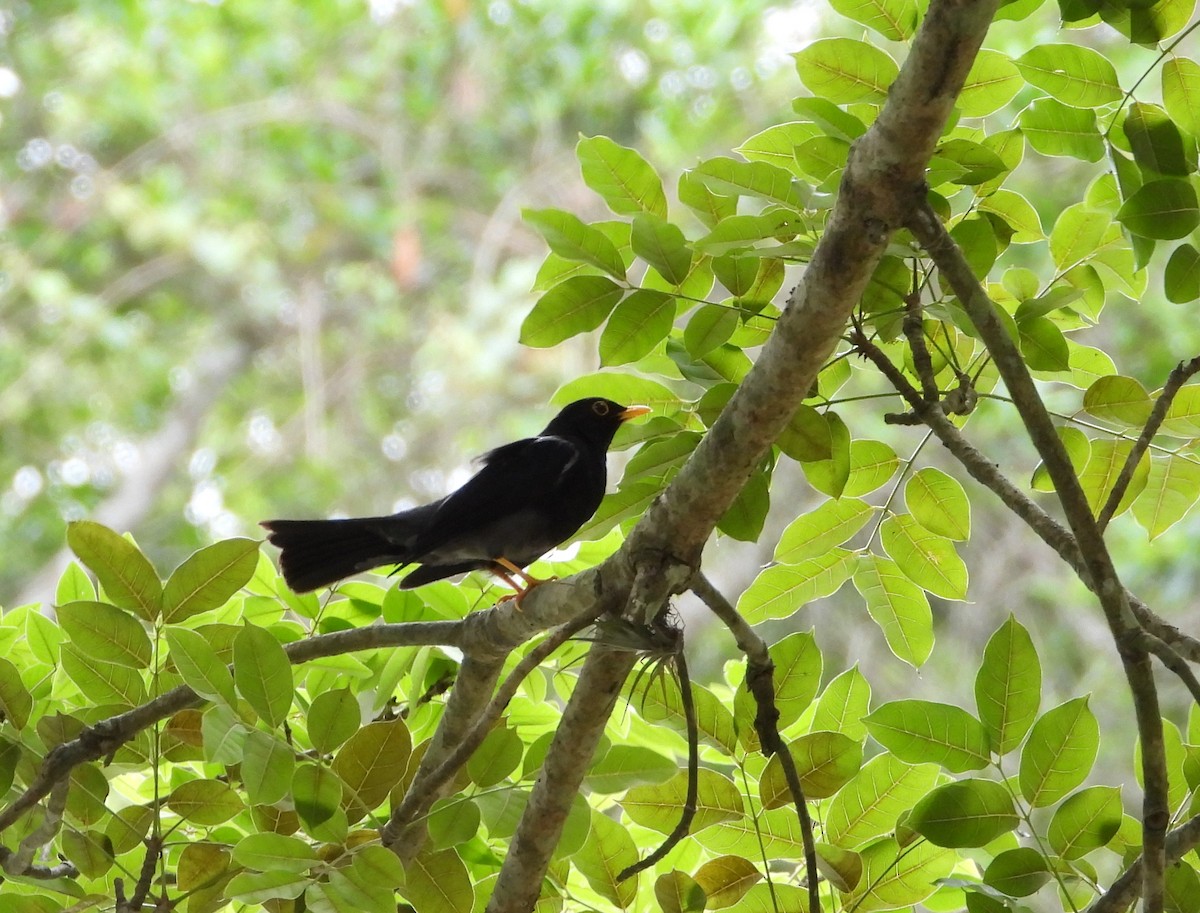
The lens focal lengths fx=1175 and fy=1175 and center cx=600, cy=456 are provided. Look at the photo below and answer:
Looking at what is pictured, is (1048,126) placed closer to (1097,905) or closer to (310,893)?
(1097,905)

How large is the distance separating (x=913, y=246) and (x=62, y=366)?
11.9 metres

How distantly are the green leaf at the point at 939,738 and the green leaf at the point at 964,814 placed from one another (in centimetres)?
4

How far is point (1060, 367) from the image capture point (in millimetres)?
2039

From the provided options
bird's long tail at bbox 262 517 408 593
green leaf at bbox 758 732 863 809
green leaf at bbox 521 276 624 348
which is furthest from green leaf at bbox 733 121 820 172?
bird's long tail at bbox 262 517 408 593

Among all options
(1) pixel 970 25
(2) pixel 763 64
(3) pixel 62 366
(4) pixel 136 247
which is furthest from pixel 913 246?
(4) pixel 136 247

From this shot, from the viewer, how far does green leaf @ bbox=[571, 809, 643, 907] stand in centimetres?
207

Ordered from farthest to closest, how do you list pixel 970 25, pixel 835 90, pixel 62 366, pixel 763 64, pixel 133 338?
pixel 133 338 < pixel 62 366 < pixel 763 64 < pixel 835 90 < pixel 970 25

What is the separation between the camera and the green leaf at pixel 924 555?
224 cm

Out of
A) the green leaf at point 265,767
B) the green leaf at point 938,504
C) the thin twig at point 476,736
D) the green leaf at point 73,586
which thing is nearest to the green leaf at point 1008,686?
the green leaf at point 938,504

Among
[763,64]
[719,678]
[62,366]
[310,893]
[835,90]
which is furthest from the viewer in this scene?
[62,366]

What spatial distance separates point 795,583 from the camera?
90.8 inches

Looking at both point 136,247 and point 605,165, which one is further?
point 136,247

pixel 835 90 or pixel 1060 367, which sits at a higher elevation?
pixel 835 90

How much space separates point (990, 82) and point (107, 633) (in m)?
1.79
